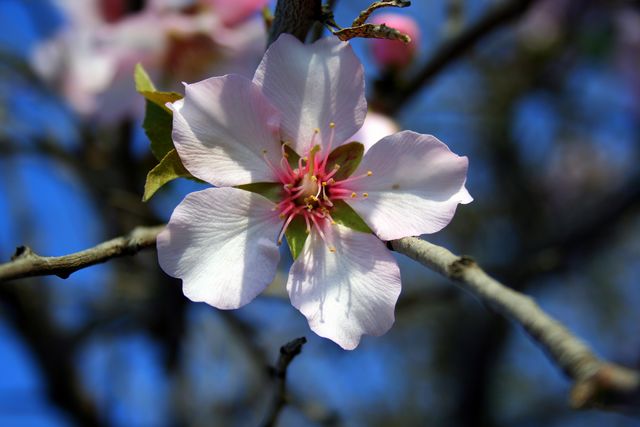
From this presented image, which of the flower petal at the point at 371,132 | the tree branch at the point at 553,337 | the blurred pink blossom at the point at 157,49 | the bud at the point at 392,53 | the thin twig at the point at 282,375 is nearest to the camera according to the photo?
the tree branch at the point at 553,337

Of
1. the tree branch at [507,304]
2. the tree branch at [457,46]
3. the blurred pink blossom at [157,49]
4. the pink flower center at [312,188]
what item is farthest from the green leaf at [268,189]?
the tree branch at [457,46]

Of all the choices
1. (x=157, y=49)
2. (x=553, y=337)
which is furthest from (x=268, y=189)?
(x=157, y=49)

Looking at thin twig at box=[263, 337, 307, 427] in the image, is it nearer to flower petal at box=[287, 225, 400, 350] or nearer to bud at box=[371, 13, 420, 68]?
flower petal at box=[287, 225, 400, 350]

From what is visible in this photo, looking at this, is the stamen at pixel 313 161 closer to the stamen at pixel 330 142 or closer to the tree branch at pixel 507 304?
the stamen at pixel 330 142

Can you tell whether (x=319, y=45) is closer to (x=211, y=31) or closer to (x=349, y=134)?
(x=349, y=134)

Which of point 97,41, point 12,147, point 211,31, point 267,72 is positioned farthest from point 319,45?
point 12,147

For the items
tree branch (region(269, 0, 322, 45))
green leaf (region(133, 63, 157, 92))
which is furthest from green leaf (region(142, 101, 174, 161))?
tree branch (region(269, 0, 322, 45))
